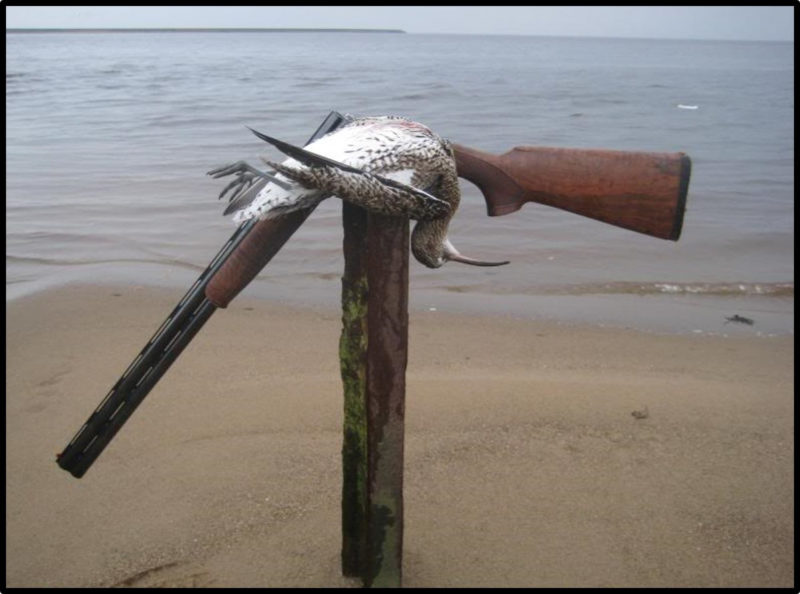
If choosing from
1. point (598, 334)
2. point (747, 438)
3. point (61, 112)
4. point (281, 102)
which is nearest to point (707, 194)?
point (598, 334)

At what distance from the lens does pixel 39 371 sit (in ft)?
14.8

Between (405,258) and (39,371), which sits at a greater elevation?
(405,258)

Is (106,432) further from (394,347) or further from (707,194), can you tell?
(707,194)

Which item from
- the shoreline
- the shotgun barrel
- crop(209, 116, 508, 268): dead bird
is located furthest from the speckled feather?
the shoreline

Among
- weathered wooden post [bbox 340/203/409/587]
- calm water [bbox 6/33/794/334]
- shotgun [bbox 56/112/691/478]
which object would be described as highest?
shotgun [bbox 56/112/691/478]

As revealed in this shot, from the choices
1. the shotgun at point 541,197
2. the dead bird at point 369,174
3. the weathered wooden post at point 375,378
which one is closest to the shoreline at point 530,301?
the weathered wooden post at point 375,378

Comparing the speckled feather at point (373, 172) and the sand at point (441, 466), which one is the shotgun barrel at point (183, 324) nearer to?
the speckled feather at point (373, 172)

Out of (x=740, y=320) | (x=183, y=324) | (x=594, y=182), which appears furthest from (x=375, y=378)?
(x=740, y=320)

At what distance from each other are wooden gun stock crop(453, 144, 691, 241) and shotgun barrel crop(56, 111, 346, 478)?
20.7 inches

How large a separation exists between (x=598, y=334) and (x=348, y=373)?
10.6 ft

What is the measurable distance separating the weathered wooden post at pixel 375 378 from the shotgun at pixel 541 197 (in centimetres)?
23

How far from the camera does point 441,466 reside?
137 inches

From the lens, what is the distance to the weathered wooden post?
7.15 ft

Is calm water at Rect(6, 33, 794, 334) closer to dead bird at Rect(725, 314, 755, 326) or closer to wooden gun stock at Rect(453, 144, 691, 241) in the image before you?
dead bird at Rect(725, 314, 755, 326)
